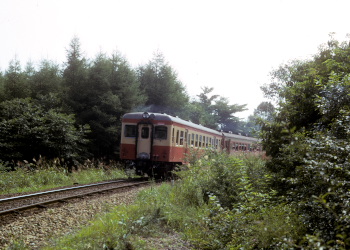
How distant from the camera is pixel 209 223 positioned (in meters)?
4.84

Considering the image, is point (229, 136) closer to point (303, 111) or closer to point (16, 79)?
point (16, 79)

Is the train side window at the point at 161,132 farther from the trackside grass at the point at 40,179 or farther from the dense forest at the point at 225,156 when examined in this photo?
the dense forest at the point at 225,156

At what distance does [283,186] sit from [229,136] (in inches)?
663

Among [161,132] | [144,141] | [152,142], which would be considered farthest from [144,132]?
[161,132]

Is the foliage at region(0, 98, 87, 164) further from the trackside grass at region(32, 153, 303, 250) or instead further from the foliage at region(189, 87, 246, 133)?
the foliage at region(189, 87, 246, 133)

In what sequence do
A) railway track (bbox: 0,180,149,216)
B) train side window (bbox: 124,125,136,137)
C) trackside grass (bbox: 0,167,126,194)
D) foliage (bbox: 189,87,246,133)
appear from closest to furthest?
railway track (bbox: 0,180,149,216) → trackside grass (bbox: 0,167,126,194) → train side window (bbox: 124,125,136,137) → foliage (bbox: 189,87,246,133)

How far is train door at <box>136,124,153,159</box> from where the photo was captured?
1418cm

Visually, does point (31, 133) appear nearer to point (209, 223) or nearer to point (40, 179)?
point (40, 179)

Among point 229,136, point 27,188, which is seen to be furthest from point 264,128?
point 229,136

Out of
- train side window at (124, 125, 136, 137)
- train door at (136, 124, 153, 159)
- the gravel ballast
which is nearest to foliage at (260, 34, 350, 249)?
the gravel ballast

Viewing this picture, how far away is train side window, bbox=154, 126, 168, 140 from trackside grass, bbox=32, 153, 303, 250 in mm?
6640

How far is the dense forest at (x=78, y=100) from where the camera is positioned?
18359mm

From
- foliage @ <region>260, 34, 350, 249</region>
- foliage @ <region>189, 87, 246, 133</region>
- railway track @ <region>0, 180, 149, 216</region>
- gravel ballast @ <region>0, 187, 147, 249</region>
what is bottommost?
gravel ballast @ <region>0, 187, 147, 249</region>

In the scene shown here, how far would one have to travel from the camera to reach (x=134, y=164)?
47.4 ft
